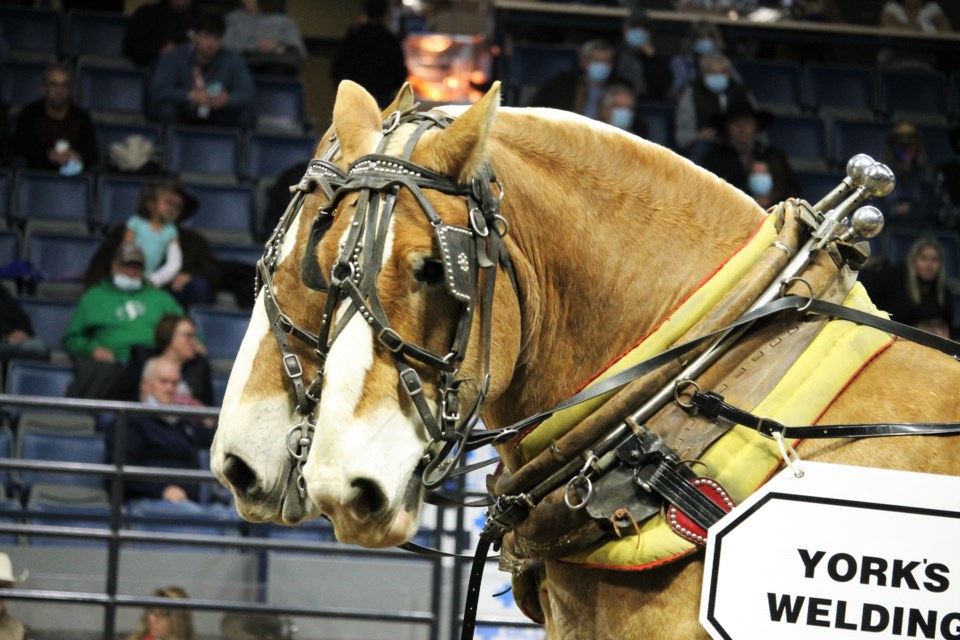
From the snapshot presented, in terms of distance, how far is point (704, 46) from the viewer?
884 cm

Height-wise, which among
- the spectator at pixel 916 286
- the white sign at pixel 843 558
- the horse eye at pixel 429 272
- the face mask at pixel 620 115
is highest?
the face mask at pixel 620 115

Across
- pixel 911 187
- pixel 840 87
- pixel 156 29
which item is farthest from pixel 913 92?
pixel 156 29

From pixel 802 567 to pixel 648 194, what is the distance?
0.66 m

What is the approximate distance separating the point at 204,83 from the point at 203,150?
0.46 meters

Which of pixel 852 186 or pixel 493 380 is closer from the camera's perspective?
pixel 493 380

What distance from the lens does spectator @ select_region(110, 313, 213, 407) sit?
5750mm

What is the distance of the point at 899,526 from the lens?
6.26 ft

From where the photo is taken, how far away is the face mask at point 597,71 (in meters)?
8.33

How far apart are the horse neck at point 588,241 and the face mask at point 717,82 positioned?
257 inches

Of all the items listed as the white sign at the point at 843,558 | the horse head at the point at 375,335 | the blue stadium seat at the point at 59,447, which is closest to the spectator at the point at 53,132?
the blue stadium seat at the point at 59,447

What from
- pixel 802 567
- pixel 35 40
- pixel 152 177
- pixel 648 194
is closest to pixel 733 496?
pixel 802 567

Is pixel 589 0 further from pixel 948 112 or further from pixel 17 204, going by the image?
pixel 17 204

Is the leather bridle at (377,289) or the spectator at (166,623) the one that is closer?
the leather bridle at (377,289)

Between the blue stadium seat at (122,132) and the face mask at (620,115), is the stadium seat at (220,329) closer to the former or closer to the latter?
the blue stadium seat at (122,132)
